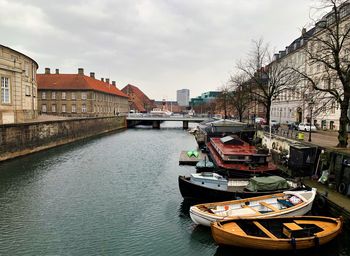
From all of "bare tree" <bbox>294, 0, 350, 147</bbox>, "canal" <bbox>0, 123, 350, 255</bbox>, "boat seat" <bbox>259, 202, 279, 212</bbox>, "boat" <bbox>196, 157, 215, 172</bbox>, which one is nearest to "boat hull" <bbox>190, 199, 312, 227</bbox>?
"boat seat" <bbox>259, 202, 279, 212</bbox>

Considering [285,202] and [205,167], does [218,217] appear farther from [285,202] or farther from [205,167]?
[205,167]

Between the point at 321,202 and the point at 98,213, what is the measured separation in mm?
11733

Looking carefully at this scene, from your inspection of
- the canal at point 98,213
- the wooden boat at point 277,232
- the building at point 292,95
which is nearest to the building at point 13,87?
the canal at point 98,213

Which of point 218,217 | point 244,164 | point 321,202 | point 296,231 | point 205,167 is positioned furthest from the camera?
point 205,167

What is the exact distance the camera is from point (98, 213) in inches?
631

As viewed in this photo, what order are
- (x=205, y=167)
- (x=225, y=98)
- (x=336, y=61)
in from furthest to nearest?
(x=225, y=98) < (x=205, y=167) < (x=336, y=61)

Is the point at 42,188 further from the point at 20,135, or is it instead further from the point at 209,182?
the point at 20,135

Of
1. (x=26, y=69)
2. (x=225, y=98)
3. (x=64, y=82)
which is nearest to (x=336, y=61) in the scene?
(x=26, y=69)

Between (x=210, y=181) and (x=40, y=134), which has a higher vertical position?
(x=40, y=134)

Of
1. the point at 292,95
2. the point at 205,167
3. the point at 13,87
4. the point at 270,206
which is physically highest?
the point at 292,95

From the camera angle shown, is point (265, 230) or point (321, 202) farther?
point (321, 202)

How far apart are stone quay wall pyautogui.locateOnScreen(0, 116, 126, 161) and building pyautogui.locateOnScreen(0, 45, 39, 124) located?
3.59 meters

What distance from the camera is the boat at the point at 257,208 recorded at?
42.7 feet

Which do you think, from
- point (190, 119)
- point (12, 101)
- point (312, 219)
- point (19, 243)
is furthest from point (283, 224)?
point (190, 119)
